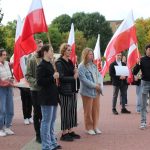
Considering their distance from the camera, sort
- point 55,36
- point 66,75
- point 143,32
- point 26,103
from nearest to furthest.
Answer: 1. point 66,75
2. point 26,103
3. point 55,36
4. point 143,32

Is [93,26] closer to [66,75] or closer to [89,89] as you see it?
[89,89]

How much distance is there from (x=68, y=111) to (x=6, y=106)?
5.46 feet

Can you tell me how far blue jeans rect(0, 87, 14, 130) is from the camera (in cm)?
927

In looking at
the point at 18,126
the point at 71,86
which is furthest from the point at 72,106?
the point at 18,126

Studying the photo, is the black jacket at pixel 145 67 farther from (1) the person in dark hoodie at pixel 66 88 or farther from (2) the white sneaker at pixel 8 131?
(2) the white sneaker at pixel 8 131

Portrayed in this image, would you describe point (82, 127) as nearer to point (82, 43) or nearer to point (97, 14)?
point (82, 43)

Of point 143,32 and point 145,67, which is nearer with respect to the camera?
A: point 145,67

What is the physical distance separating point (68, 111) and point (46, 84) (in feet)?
5.02

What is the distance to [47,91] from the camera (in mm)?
7238

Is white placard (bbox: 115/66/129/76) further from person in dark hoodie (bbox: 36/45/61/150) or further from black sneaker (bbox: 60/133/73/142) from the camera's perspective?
person in dark hoodie (bbox: 36/45/61/150)

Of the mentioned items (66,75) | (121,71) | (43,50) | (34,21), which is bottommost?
(121,71)

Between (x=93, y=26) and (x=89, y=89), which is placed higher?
(x=93, y=26)

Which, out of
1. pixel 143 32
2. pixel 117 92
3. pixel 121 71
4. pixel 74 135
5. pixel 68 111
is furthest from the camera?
pixel 143 32

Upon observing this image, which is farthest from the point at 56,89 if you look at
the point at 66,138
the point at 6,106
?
the point at 6,106
